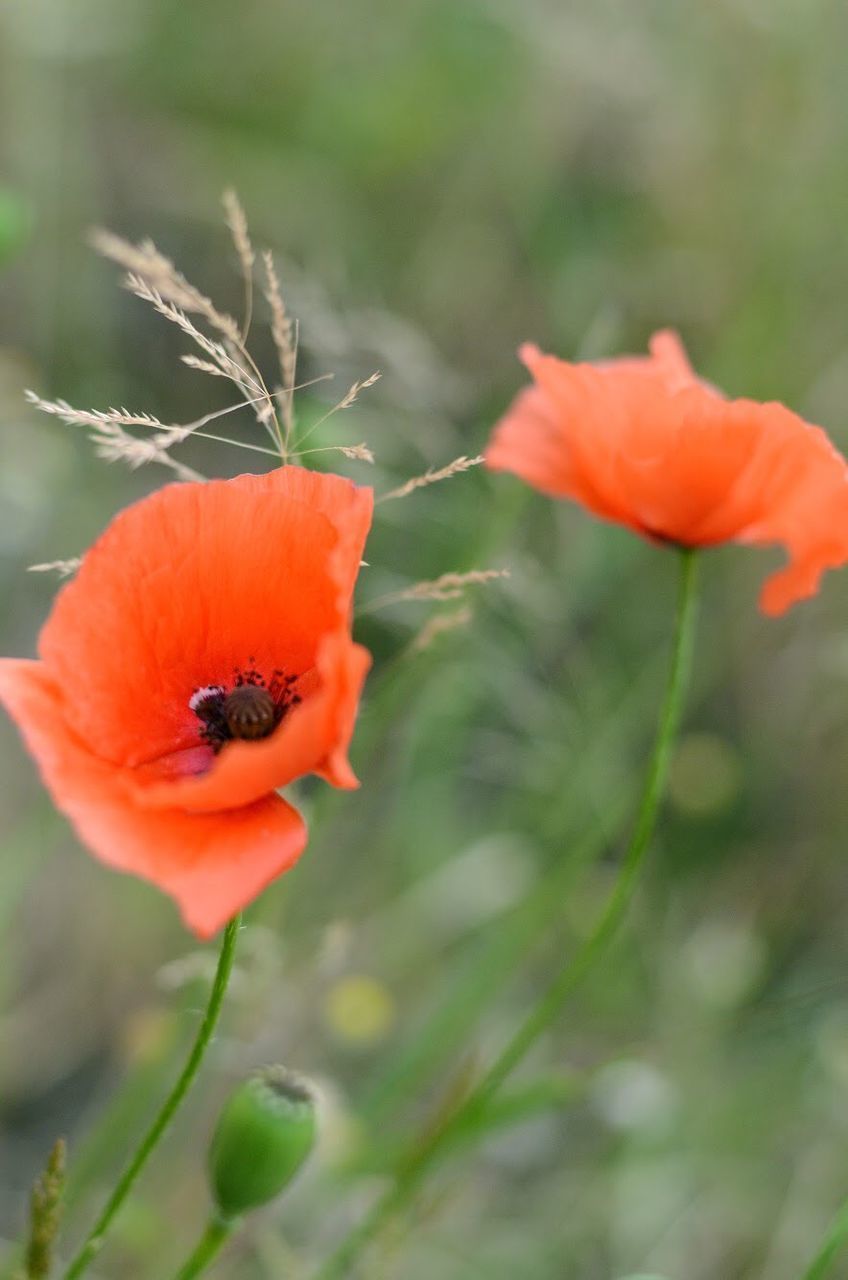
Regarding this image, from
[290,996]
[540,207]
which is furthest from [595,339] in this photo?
[540,207]

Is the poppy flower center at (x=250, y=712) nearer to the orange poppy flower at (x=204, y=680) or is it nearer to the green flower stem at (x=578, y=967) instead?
the orange poppy flower at (x=204, y=680)

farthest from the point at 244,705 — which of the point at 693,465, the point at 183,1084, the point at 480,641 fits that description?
the point at 480,641

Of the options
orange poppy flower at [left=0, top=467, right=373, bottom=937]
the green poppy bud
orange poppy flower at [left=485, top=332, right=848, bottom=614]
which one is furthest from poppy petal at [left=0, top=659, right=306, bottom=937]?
orange poppy flower at [left=485, top=332, right=848, bottom=614]

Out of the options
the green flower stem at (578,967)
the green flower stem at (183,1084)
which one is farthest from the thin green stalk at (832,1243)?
the green flower stem at (183,1084)

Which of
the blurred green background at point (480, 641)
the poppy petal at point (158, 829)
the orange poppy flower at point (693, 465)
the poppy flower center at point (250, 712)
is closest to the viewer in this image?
the poppy petal at point (158, 829)

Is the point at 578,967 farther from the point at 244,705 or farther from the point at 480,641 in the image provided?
the point at 480,641

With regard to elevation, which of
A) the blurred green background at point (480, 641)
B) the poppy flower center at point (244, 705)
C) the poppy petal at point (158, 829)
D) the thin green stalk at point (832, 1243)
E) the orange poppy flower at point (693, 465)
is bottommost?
the blurred green background at point (480, 641)

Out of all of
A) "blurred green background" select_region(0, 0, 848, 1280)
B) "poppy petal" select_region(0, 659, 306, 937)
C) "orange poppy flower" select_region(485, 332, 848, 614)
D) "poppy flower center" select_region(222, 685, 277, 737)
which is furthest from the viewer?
"blurred green background" select_region(0, 0, 848, 1280)

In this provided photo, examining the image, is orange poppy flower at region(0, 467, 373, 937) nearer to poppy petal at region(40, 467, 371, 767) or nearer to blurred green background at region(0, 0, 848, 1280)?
poppy petal at region(40, 467, 371, 767)
